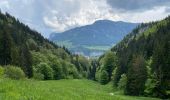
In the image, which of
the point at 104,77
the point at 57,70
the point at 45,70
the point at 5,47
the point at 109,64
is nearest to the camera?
the point at 5,47

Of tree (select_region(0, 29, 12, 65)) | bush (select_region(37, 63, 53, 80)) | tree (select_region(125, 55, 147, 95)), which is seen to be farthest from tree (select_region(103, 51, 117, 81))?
tree (select_region(125, 55, 147, 95))

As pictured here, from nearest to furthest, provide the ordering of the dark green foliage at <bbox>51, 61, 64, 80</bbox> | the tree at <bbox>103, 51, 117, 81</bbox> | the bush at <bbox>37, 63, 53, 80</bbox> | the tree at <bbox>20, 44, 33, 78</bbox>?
1. the tree at <bbox>20, 44, 33, 78</bbox>
2. the bush at <bbox>37, 63, 53, 80</bbox>
3. the tree at <bbox>103, 51, 117, 81</bbox>
4. the dark green foliage at <bbox>51, 61, 64, 80</bbox>

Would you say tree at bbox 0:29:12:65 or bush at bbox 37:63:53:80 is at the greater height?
tree at bbox 0:29:12:65

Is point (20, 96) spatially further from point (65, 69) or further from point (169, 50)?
point (65, 69)

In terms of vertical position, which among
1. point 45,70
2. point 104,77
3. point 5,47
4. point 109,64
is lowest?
point 104,77

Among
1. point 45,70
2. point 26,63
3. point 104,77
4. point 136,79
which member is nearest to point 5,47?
point 26,63

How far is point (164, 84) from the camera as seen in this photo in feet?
316

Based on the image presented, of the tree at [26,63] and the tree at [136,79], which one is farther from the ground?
Result: the tree at [26,63]

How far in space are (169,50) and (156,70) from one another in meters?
7.27

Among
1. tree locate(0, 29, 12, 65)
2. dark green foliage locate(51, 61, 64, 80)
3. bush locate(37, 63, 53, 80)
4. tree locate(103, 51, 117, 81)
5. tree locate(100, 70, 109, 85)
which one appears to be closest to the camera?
tree locate(0, 29, 12, 65)

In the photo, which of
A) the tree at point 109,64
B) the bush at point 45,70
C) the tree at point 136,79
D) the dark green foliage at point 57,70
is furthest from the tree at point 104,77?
the tree at point 136,79

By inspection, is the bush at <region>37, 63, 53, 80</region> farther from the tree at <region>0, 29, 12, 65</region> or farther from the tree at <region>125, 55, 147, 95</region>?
the tree at <region>125, 55, 147, 95</region>

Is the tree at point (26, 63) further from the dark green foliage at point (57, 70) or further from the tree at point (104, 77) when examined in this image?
the tree at point (104, 77)

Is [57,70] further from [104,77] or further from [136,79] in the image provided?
[136,79]
